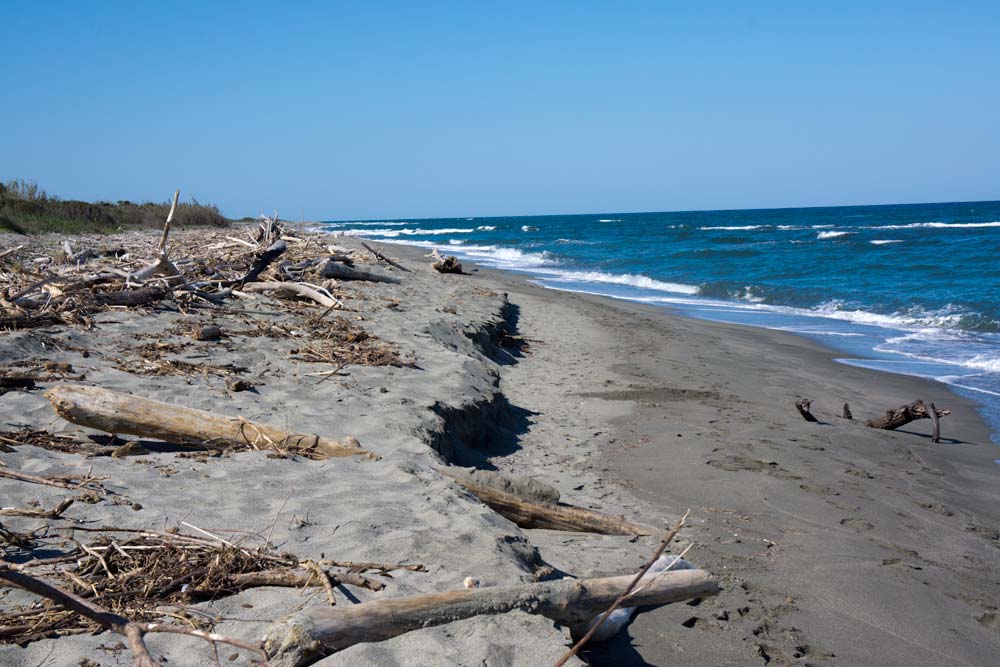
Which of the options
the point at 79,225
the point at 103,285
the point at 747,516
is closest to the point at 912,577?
the point at 747,516

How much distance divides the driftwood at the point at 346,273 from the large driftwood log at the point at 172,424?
6.91 metres

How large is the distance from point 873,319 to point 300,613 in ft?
51.3

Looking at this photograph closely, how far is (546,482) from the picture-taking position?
A: 5.18m

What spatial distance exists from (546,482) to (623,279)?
65.7 ft

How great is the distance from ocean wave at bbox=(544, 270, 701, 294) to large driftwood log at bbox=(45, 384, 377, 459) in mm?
18159

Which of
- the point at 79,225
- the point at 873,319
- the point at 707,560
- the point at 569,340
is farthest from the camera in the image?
the point at 79,225

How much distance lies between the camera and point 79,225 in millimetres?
21391

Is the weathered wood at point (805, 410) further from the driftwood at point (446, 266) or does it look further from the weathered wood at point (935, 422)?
the driftwood at point (446, 266)

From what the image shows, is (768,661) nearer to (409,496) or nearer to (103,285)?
(409,496)

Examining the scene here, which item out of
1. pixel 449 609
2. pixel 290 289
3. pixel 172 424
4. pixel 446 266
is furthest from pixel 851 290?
pixel 449 609

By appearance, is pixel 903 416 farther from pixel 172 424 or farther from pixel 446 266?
pixel 446 266

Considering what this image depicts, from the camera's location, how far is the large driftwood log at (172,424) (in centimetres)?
404

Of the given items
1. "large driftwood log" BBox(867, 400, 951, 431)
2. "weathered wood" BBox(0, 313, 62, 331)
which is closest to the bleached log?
"weathered wood" BBox(0, 313, 62, 331)

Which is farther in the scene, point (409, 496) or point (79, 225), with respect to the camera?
point (79, 225)
